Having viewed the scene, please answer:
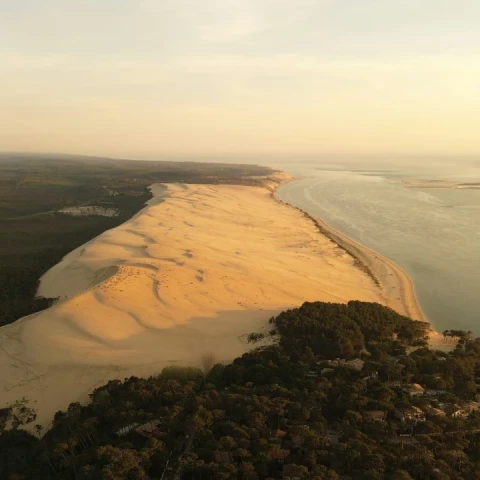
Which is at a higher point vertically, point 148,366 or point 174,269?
point 174,269

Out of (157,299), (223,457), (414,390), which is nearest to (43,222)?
(157,299)

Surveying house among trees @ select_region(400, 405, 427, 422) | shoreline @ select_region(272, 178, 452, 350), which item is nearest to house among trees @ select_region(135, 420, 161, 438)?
house among trees @ select_region(400, 405, 427, 422)

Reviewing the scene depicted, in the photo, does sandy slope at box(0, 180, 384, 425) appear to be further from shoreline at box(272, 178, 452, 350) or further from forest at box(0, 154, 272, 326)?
forest at box(0, 154, 272, 326)

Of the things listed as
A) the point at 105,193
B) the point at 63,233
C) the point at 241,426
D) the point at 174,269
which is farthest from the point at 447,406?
the point at 105,193

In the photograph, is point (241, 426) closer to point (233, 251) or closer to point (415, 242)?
point (233, 251)

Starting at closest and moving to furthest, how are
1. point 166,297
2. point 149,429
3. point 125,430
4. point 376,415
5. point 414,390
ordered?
point 149,429, point 125,430, point 376,415, point 414,390, point 166,297

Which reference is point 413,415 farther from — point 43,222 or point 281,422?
point 43,222

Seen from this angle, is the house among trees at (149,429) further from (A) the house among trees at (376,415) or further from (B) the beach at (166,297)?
(A) the house among trees at (376,415)
